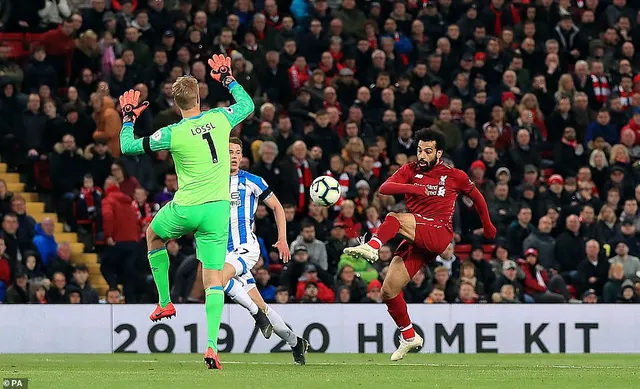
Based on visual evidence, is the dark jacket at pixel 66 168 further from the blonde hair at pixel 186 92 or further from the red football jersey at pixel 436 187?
the blonde hair at pixel 186 92

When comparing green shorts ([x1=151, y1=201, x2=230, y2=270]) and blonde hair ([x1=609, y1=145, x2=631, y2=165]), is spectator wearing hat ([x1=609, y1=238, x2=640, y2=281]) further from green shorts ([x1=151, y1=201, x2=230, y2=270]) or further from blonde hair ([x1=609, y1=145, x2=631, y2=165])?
green shorts ([x1=151, y1=201, x2=230, y2=270])

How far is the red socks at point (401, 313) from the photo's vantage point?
1568cm

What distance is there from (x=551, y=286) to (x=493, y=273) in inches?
37.2

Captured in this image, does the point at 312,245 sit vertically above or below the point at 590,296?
above

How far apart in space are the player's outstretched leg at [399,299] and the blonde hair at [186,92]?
3.32m

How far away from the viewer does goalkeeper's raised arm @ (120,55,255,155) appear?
43.6 ft

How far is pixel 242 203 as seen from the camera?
15852 mm

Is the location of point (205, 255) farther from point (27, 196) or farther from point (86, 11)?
A: point (86, 11)

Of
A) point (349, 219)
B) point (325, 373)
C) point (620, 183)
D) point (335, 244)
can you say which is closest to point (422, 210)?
point (325, 373)

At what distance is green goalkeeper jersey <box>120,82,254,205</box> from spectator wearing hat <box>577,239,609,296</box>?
35.2 feet

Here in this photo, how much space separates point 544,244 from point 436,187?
8474mm

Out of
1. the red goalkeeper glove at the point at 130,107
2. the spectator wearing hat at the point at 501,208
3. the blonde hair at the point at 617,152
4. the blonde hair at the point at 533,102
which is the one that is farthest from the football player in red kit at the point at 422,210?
the blonde hair at the point at 533,102

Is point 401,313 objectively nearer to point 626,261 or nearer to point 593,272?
point 593,272

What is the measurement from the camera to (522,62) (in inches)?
1086
